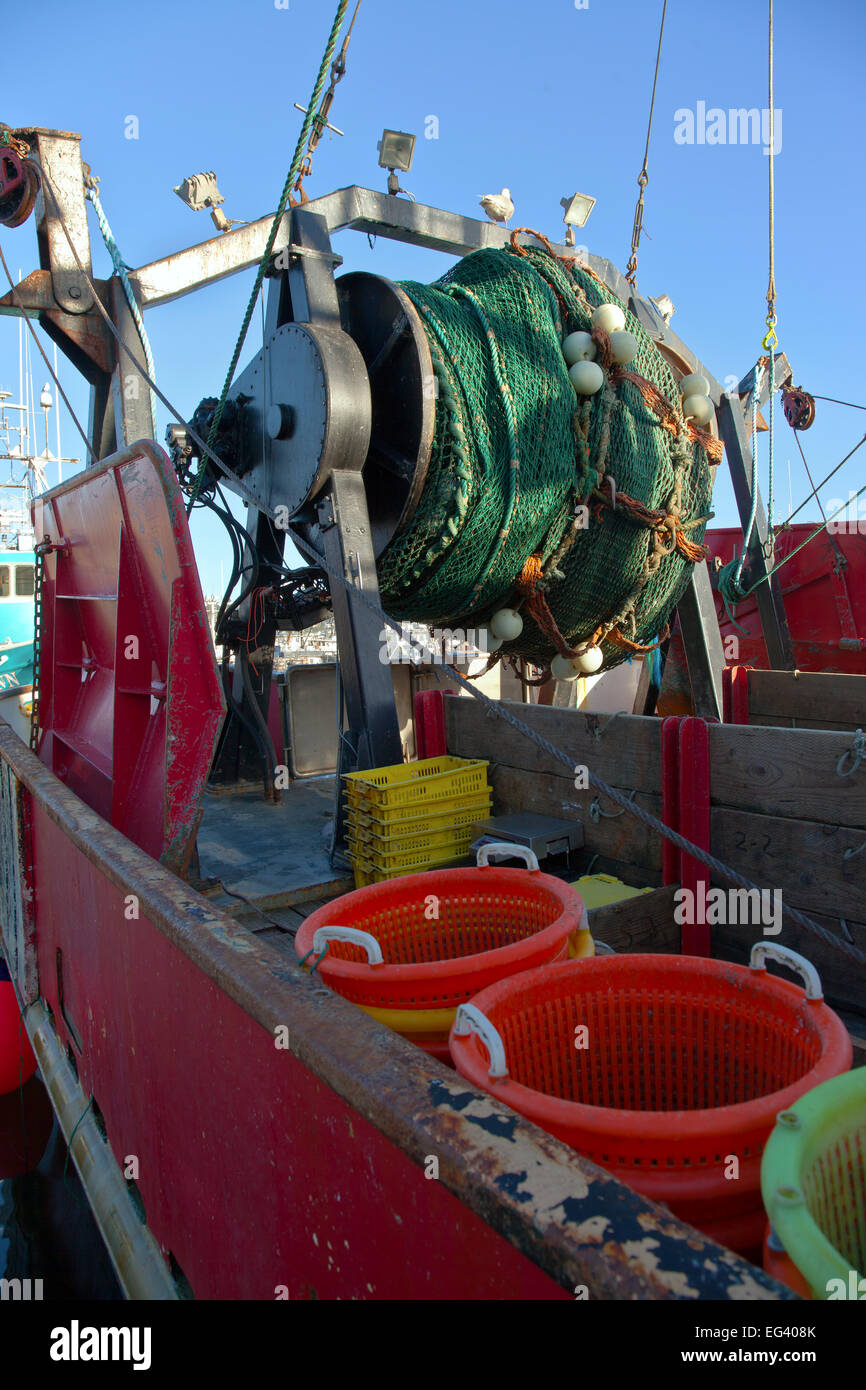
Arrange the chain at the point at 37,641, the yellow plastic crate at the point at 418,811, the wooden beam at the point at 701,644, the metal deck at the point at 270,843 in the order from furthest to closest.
Result: 1. the wooden beam at the point at 701,644
2. the chain at the point at 37,641
3. the metal deck at the point at 270,843
4. the yellow plastic crate at the point at 418,811

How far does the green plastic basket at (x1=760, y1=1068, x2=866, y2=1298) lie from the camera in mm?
975

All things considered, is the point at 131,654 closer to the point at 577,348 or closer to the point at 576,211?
the point at 577,348

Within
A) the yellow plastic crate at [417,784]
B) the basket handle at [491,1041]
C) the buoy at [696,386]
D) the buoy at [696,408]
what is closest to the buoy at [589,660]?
the yellow plastic crate at [417,784]

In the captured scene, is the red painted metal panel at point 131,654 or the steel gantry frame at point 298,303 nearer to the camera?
the red painted metal panel at point 131,654

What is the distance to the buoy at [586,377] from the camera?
4.82m

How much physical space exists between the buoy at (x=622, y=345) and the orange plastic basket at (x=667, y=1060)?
4011 mm

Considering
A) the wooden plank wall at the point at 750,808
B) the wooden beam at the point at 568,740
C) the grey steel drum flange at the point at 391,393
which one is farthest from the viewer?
the grey steel drum flange at the point at 391,393

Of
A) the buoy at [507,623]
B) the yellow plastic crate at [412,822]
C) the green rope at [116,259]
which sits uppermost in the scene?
the green rope at [116,259]

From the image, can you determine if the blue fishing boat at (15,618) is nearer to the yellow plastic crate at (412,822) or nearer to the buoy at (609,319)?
the yellow plastic crate at (412,822)

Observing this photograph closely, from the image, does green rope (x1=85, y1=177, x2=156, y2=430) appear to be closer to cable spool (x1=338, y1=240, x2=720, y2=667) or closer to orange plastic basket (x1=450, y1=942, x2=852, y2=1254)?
cable spool (x1=338, y1=240, x2=720, y2=667)

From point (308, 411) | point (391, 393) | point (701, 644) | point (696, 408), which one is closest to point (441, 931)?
point (308, 411)

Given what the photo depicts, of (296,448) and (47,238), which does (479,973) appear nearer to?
(296,448)

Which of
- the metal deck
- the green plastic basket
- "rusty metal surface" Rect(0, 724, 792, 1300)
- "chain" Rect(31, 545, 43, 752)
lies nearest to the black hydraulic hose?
the metal deck

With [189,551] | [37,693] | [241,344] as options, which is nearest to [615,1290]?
[189,551]
